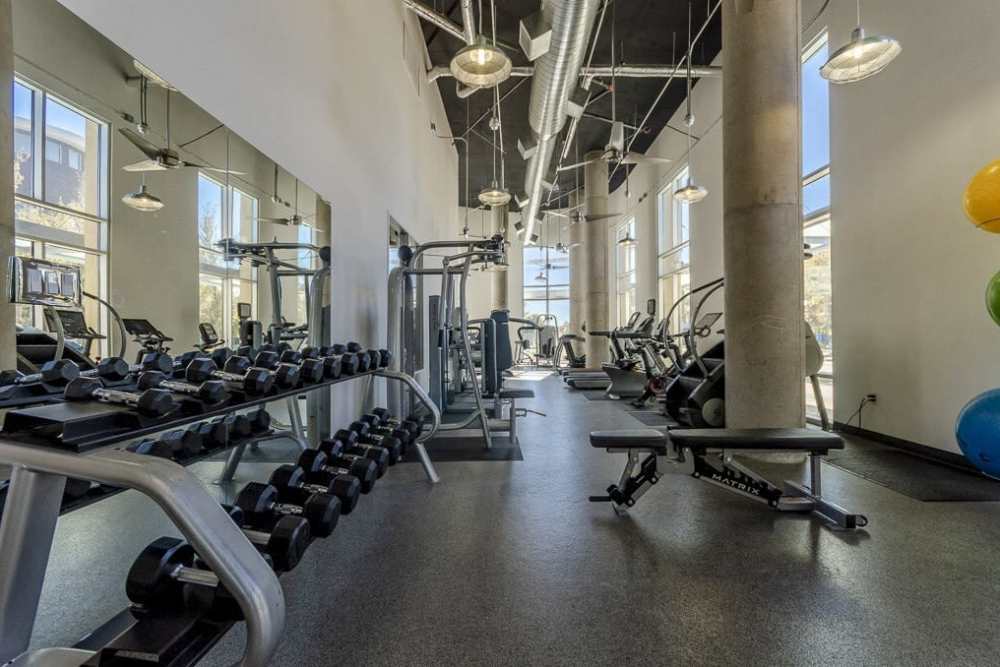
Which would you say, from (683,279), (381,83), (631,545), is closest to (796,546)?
(631,545)

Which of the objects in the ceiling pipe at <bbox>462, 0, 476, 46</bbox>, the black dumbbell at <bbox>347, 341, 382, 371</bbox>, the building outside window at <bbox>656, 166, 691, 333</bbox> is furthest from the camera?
the building outside window at <bbox>656, 166, 691, 333</bbox>

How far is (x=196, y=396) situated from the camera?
3.60 ft

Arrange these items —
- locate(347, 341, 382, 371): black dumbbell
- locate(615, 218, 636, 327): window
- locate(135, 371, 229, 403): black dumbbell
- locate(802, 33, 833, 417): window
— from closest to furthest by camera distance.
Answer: locate(135, 371, 229, 403): black dumbbell → locate(347, 341, 382, 371): black dumbbell → locate(802, 33, 833, 417): window → locate(615, 218, 636, 327): window

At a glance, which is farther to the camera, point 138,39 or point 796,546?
point 796,546

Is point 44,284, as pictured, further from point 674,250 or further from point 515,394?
point 674,250

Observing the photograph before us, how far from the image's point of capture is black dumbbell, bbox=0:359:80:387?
3.17 feet

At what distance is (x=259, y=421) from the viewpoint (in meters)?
2.20

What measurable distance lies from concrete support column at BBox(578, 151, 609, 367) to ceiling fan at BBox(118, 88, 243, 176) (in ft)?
29.3

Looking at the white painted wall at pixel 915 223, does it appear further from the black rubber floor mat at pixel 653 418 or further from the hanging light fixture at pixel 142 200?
the hanging light fixture at pixel 142 200

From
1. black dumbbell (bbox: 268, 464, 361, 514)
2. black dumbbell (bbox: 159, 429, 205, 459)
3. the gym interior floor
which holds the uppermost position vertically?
black dumbbell (bbox: 159, 429, 205, 459)

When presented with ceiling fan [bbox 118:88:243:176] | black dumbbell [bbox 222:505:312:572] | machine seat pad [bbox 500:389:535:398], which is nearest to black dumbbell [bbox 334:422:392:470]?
black dumbbell [bbox 222:505:312:572]

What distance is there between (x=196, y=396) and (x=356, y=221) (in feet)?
8.97

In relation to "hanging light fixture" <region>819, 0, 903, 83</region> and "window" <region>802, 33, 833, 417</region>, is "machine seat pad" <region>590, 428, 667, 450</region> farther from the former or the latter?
"window" <region>802, 33, 833, 417</region>

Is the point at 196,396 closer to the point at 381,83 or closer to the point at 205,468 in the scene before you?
the point at 205,468
